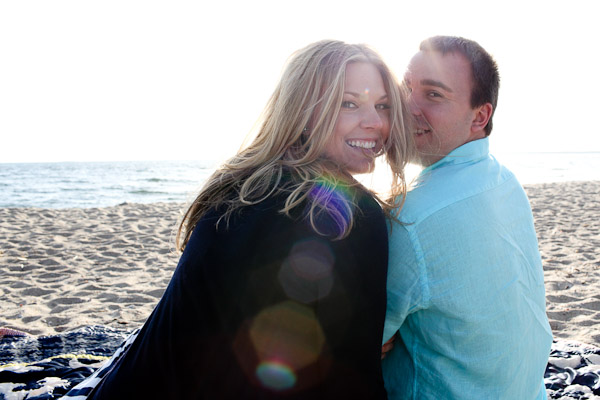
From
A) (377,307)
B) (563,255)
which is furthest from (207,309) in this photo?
(563,255)

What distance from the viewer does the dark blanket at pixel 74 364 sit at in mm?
2553

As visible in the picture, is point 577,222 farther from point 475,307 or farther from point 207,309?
point 207,309

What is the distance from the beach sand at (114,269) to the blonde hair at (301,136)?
532 millimetres

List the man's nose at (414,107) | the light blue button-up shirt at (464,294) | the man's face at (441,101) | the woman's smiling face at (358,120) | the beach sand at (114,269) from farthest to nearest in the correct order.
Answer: the beach sand at (114,269), the man's nose at (414,107), the man's face at (441,101), the woman's smiling face at (358,120), the light blue button-up shirt at (464,294)

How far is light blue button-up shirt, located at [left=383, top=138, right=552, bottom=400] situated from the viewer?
1.66 m

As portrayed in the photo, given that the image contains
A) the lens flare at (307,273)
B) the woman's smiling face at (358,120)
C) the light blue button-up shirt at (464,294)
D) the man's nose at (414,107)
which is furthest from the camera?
the man's nose at (414,107)

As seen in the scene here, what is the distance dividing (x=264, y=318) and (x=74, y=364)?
207cm

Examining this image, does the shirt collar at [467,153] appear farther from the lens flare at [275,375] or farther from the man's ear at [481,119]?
the lens flare at [275,375]

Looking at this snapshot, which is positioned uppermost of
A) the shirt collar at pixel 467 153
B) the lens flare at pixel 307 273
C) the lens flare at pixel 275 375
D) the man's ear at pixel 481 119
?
the man's ear at pixel 481 119

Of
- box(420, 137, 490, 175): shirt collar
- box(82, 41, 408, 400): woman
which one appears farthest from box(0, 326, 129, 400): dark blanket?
box(420, 137, 490, 175): shirt collar

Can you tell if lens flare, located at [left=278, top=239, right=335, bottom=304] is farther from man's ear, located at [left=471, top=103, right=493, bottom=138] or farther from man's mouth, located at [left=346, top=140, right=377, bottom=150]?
man's ear, located at [left=471, top=103, right=493, bottom=138]

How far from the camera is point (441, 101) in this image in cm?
256

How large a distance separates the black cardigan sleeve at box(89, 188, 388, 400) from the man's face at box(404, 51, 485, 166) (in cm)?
125

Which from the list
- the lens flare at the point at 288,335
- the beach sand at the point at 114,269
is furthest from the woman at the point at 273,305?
the beach sand at the point at 114,269
